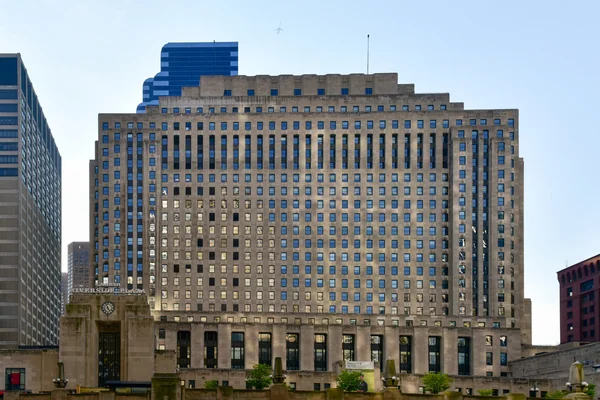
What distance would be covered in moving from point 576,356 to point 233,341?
77.5 m

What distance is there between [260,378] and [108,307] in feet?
125

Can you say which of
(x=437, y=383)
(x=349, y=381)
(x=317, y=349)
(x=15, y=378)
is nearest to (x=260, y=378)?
(x=349, y=381)

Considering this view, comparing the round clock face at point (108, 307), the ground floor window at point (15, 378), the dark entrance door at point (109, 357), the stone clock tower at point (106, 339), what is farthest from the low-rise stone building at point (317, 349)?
the ground floor window at point (15, 378)

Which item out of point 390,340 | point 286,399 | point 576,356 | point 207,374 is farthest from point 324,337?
point 286,399

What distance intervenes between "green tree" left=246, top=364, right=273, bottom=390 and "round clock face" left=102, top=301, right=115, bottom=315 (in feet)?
119

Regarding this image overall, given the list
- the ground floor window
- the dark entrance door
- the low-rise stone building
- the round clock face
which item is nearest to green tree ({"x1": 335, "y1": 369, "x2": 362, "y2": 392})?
the low-rise stone building

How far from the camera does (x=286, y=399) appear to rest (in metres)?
73.5

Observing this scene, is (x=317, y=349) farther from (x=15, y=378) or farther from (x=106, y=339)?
(x=15, y=378)

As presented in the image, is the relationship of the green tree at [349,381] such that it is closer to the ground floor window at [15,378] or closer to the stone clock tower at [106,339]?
the stone clock tower at [106,339]

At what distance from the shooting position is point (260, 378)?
156000mm

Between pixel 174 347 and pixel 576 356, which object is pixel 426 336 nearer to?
pixel 576 356

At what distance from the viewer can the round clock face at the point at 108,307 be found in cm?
13062

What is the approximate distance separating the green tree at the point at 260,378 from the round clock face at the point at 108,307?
3613 cm

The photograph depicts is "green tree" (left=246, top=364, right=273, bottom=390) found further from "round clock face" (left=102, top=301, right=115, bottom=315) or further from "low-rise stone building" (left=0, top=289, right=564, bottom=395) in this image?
"round clock face" (left=102, top=301, right=115, bottom=315)
